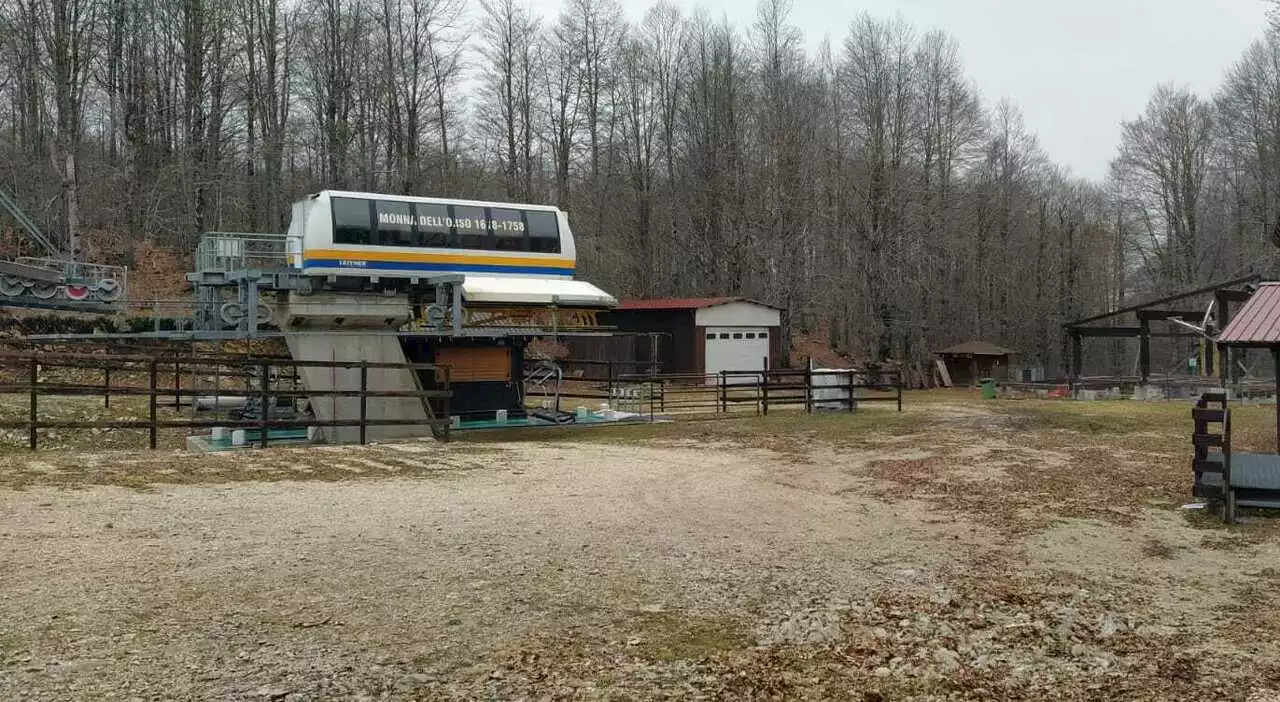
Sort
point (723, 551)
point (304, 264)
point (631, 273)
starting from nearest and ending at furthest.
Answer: point (723, 551) < point (304, 264) < point (631, 273)

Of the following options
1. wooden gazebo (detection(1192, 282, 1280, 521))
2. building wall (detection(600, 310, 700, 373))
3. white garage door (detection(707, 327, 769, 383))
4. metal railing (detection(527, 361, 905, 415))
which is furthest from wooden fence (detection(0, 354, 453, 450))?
white garage door (detection(707, 327, 769, 383))

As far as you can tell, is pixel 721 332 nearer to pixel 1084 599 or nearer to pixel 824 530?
pixel 824 530

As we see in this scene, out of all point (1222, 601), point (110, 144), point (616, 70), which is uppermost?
point (616, 70)

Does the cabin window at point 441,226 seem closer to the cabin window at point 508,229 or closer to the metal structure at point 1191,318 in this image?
the cabin window at point 508,229

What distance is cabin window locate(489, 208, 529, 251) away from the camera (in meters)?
→ 21.0

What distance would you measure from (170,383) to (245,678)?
23.3m

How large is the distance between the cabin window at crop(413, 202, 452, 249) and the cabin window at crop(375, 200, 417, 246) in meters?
0.20

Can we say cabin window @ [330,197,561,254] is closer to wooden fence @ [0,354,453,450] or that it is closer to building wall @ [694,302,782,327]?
wooden fence @ [0,354,453,450]

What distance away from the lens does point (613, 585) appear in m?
6.86

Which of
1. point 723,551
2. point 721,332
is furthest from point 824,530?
point 721,332

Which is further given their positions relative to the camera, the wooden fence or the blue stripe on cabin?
the blue stripe on cabin

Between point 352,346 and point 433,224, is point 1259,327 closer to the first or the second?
point 433,224

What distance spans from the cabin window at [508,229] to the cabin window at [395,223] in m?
1.90

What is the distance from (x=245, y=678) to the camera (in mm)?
4719
